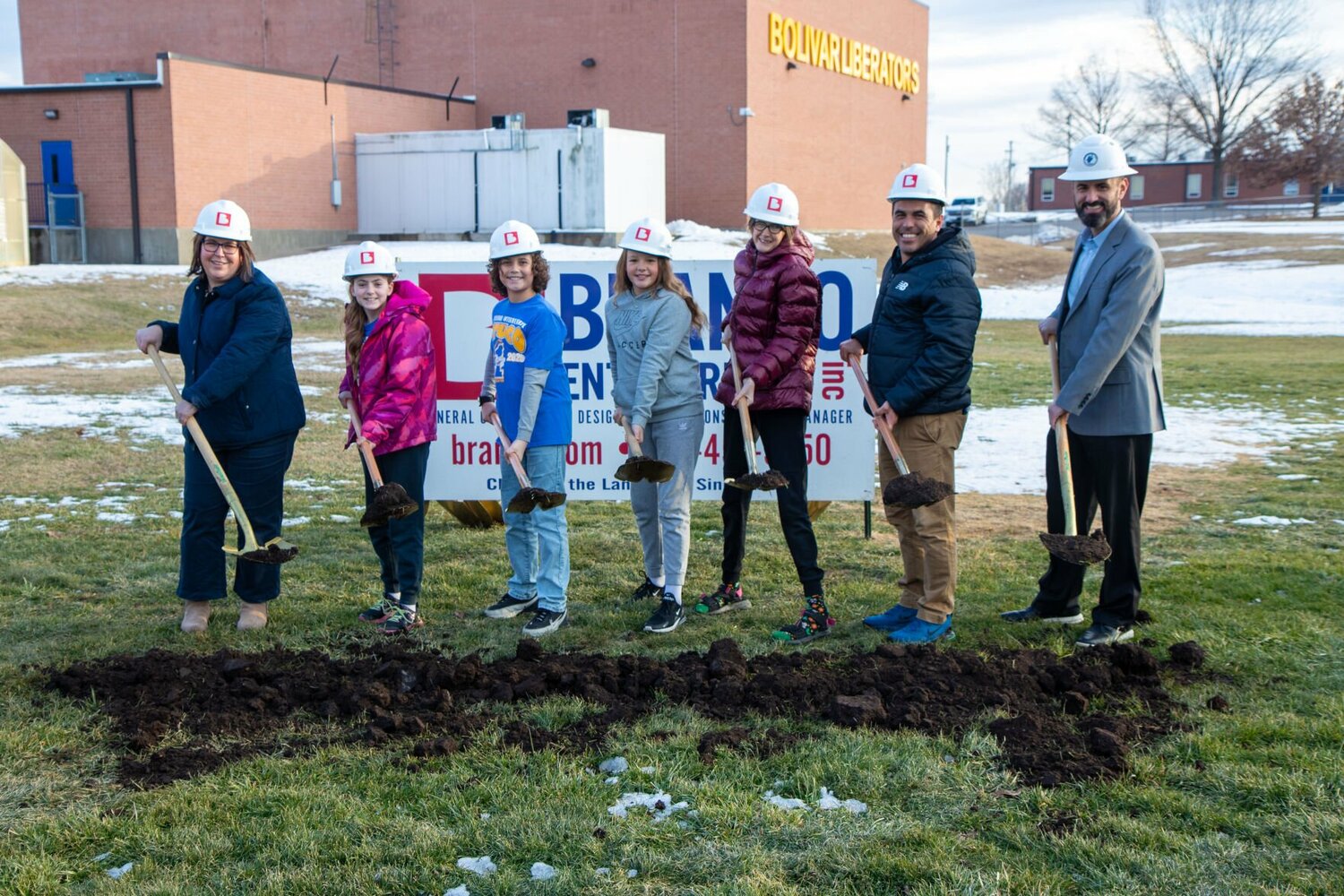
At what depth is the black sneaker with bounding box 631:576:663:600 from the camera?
664cm

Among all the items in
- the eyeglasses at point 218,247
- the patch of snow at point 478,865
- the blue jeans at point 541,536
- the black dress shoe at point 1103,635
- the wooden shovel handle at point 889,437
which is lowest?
the patch of snow at point 478,865

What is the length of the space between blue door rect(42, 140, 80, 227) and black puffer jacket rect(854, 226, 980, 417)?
104ft

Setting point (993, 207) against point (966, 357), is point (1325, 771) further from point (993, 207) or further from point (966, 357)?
point (993, 207)

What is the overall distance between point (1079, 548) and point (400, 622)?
327 centimetres

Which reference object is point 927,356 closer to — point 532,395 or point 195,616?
point 532,395

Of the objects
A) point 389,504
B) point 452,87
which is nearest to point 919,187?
point 389,504

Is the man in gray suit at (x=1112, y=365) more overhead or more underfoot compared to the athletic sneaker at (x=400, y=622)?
more overhead

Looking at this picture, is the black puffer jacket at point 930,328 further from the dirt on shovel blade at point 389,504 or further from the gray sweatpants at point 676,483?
the dirt on shovel blade at point 389,504

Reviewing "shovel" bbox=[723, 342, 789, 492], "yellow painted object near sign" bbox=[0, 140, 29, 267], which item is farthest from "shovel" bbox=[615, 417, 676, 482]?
"yellow painted object near sign" bbox=[0, 140, 29, 267]

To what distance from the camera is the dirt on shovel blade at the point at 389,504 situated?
225 inches

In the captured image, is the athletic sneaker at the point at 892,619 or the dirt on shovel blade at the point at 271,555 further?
the athletic sneaker at the point at 892,619

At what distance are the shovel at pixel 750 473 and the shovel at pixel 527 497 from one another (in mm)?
890

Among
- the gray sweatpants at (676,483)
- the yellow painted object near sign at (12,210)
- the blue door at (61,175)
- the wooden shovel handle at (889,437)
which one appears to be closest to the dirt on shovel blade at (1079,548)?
the wooden shovel handle at (889,437)

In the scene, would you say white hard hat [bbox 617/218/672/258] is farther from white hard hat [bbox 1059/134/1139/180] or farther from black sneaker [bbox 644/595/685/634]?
white hard hat [bbox 1059/134/1139/180]
